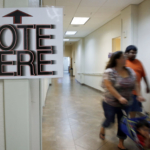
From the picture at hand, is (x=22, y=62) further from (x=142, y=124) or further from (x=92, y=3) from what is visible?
(x=92, y=3)

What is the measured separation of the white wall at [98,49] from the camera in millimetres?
6215

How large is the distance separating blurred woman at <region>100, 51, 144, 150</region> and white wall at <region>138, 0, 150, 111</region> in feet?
7.42

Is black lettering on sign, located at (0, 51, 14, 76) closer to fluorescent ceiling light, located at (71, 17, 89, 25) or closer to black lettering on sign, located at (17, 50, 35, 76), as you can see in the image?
black lettering on sign, located at (17, 50, 35, 76)

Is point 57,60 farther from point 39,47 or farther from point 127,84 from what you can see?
point 127,84

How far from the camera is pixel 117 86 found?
80.2 inches

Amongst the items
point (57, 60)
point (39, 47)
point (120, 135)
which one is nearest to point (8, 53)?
point (39, 47)

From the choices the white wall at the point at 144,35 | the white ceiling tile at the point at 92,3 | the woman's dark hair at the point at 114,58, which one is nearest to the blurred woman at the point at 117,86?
the woman's dark hair at the point at 114,58

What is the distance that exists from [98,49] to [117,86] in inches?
240

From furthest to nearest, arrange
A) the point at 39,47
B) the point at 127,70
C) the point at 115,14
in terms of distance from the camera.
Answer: the point at 115,14, the point at 127,70, the point at 39,47

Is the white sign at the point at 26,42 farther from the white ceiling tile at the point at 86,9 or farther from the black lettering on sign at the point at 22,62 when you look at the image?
the white ceiling tile at the point at 86,9

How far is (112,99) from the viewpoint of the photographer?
211cm

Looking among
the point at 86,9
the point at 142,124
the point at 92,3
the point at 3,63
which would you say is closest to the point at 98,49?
the point at 86,9

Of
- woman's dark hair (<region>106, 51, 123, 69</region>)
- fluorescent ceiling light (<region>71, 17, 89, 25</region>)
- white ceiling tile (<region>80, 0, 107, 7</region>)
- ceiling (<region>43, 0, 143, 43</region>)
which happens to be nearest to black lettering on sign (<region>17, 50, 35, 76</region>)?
woman's dark hair (<region>106, 51, 123, 69</region>)

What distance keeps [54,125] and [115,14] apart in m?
4.40
